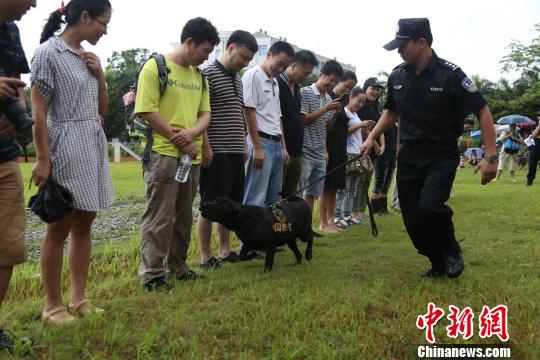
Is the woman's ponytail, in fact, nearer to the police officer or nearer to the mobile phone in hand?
the police officer

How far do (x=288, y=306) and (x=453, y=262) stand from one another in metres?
1.52

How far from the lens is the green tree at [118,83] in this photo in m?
50.5

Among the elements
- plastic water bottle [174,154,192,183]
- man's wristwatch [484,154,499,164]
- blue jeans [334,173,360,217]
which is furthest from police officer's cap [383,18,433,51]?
blue jeans [334,173,360,217]

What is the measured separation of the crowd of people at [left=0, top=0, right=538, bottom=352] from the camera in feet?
9.59

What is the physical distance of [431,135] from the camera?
164 inches

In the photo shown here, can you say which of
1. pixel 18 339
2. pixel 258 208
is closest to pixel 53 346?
pixel 18 339

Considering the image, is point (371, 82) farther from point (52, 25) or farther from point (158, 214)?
point (52, 25)

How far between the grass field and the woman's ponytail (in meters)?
1.71

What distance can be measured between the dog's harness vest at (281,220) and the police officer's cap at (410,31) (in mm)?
1706

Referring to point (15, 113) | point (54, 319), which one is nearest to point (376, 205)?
point (54, 319)

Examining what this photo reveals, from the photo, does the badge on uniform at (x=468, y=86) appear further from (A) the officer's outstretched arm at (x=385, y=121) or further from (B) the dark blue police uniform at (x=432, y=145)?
(A) the officer's outstretched arm at (x=385, y=121)

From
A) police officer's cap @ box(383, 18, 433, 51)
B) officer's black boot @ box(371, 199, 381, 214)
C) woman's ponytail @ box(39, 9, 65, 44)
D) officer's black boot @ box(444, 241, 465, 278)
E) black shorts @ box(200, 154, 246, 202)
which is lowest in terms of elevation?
officer's black boot @ box(371, 199, 381, 214)

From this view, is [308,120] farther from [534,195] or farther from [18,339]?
[534,195]

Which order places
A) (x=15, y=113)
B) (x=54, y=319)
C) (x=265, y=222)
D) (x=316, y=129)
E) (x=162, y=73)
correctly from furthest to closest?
(x=316, y=129)
(x=265, y=222)
(x=162, y=73)
(x=54, y=319)
(x=15, y=113)
